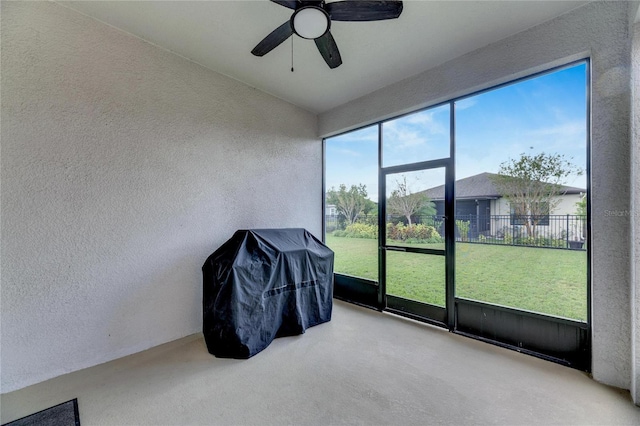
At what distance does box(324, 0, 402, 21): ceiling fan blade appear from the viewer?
5.55ft

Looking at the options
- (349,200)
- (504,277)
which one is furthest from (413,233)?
(349,200)

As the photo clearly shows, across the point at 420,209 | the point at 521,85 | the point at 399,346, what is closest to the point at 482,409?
the point at 399,346

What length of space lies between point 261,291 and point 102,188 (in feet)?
5.88

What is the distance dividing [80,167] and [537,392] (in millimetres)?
4232

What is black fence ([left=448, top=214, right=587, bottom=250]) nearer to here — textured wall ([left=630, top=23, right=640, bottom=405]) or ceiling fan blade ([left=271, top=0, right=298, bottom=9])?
textured wall ([left=630, top=23, right=640, bottom=405])

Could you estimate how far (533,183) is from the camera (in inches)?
101

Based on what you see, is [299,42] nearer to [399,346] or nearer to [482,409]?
[399,346]

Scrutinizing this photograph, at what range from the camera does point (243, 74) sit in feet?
10.7

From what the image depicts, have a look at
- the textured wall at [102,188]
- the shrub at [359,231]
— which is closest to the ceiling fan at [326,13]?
the textured wall at [102,188]

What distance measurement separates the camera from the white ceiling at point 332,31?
224cm

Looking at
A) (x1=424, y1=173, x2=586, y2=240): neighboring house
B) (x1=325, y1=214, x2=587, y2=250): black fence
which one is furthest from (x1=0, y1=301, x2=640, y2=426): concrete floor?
(x1=424, y1=173, x2=586, y2=240): neighboring house

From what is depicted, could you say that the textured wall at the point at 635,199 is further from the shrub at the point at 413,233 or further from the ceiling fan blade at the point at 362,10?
the ceiling fan blade at the point at 362,10

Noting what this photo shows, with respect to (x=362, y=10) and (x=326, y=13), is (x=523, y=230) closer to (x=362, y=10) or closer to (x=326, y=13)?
(x=362, y=10)

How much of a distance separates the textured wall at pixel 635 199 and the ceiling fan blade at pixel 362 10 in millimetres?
1871
